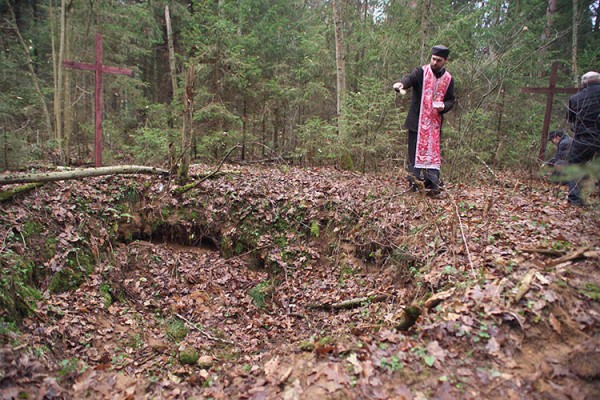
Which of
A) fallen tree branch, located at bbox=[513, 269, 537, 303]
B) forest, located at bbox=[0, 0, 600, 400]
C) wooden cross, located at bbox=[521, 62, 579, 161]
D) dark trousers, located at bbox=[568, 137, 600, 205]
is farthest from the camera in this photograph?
wooden cross, located at bbox=[521, 62, 579, 161]

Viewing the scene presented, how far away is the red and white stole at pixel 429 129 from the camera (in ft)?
19.6

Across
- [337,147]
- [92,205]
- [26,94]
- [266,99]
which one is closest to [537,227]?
[337,147]

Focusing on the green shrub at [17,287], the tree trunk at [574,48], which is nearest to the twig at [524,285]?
the green shrub at [17,287]

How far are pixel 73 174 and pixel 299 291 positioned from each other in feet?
14.2

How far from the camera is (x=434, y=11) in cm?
968

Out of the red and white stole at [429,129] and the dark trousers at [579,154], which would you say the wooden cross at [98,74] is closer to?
the red and white stole at [429,129]

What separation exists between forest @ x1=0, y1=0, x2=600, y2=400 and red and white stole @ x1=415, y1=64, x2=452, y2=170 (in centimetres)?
62

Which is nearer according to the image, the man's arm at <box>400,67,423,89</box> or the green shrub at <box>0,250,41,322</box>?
the green shrub at <box>0,250,41,322</box>

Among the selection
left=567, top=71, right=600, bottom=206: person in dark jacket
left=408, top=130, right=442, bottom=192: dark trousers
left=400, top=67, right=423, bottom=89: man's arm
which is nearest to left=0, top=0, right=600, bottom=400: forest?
left=408, top=130, right=442, bottom=192: dark trousers

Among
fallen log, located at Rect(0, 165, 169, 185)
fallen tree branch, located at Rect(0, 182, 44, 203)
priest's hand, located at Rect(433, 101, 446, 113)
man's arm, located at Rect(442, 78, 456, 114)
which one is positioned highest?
man's arm, located at Rect(442, 78, 456, 114)

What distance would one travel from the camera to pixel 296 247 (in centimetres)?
629

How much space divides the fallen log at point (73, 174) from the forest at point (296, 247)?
4 cm

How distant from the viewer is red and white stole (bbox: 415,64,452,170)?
5969mm

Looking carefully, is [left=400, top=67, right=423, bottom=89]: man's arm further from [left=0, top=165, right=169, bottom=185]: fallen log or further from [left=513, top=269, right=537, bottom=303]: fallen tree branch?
[left=0, top=165, right=169, bottom=185]: fallen log
